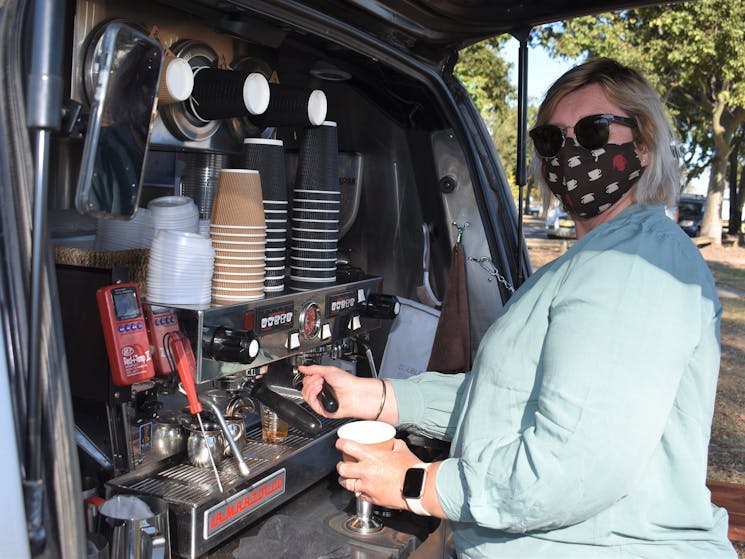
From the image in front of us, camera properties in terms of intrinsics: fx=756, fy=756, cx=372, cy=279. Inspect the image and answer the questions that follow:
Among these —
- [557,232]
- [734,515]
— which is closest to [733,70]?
[557,232]

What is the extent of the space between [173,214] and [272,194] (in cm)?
31

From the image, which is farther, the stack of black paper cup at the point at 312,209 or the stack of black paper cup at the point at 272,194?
the stack of black paper cup at the point at 312,209

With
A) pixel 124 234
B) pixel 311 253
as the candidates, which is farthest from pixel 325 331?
pixel 124 234

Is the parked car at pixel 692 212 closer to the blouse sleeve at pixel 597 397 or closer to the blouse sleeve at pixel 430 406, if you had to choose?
the blouse sleeve at pixel 430 406

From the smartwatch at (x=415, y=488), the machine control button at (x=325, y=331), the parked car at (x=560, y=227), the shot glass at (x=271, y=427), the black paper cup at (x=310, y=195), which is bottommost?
the parked car at (x=560, y=227)

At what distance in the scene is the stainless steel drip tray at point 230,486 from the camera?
1.69 m

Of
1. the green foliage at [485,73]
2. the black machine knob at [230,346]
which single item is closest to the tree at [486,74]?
the green foliage at [485,73]

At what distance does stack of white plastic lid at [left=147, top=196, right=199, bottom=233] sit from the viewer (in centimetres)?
192

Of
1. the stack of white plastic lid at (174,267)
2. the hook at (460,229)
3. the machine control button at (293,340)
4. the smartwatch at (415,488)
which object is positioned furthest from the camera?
the hook at (460,229)

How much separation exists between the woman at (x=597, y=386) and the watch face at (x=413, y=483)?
0.01 meters

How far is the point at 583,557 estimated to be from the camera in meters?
1.46

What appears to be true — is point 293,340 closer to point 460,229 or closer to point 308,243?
point 308,243

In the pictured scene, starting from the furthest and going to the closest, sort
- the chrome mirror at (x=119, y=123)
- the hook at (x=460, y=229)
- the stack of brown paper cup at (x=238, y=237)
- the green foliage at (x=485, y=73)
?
the green foliage at (x=485, y=73)
the hook at (x=460, y=229)
the stack of brown paper cup at (x=238, y=237)
the chrome mirror at (x=119, y=123)

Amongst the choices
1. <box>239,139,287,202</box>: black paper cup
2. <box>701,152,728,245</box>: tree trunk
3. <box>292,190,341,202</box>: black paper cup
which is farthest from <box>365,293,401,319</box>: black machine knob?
<box>701,152,728,245</box>: tree trunk
